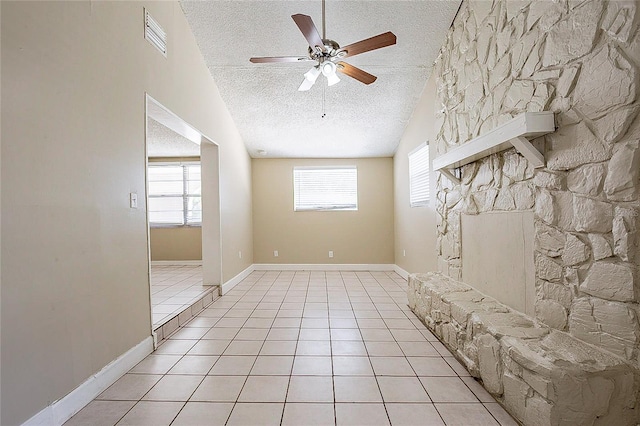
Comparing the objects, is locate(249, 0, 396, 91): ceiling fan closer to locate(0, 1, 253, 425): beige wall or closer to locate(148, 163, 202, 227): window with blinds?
locate(0, 1, 253, 425): beige wall

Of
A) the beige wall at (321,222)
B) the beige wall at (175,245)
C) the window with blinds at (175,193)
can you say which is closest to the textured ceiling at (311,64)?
the beige wall at (321,222)

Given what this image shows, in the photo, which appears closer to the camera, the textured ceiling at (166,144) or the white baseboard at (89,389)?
the white baseboard at (89,389)

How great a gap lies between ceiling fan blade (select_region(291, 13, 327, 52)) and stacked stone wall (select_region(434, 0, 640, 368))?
4.81 feet

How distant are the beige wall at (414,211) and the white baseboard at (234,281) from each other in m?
2.87

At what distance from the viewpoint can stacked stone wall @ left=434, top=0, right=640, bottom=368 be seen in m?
1.43

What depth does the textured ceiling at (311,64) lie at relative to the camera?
3.17 m

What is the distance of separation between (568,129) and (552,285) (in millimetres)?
940

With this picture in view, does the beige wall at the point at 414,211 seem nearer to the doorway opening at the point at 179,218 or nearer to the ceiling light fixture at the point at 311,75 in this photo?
the ceiling light fixture at the point at 311,75

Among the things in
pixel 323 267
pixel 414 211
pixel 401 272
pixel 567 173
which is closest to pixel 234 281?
pixel 323 267

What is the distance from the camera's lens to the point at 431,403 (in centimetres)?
183

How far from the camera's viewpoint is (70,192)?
1759 millimetres

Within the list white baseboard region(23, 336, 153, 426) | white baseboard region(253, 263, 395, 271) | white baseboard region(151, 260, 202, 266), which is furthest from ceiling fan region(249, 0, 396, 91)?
white baseboard region(151, 260, 202, 266)

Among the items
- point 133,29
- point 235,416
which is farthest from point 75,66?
point 235,416

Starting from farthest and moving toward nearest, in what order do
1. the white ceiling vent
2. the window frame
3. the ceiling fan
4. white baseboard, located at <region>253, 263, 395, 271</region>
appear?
white baseboard, located at <region>253, 263, 395, 271</region>
the window frame
the white ceiling vent
the ceiling fan
